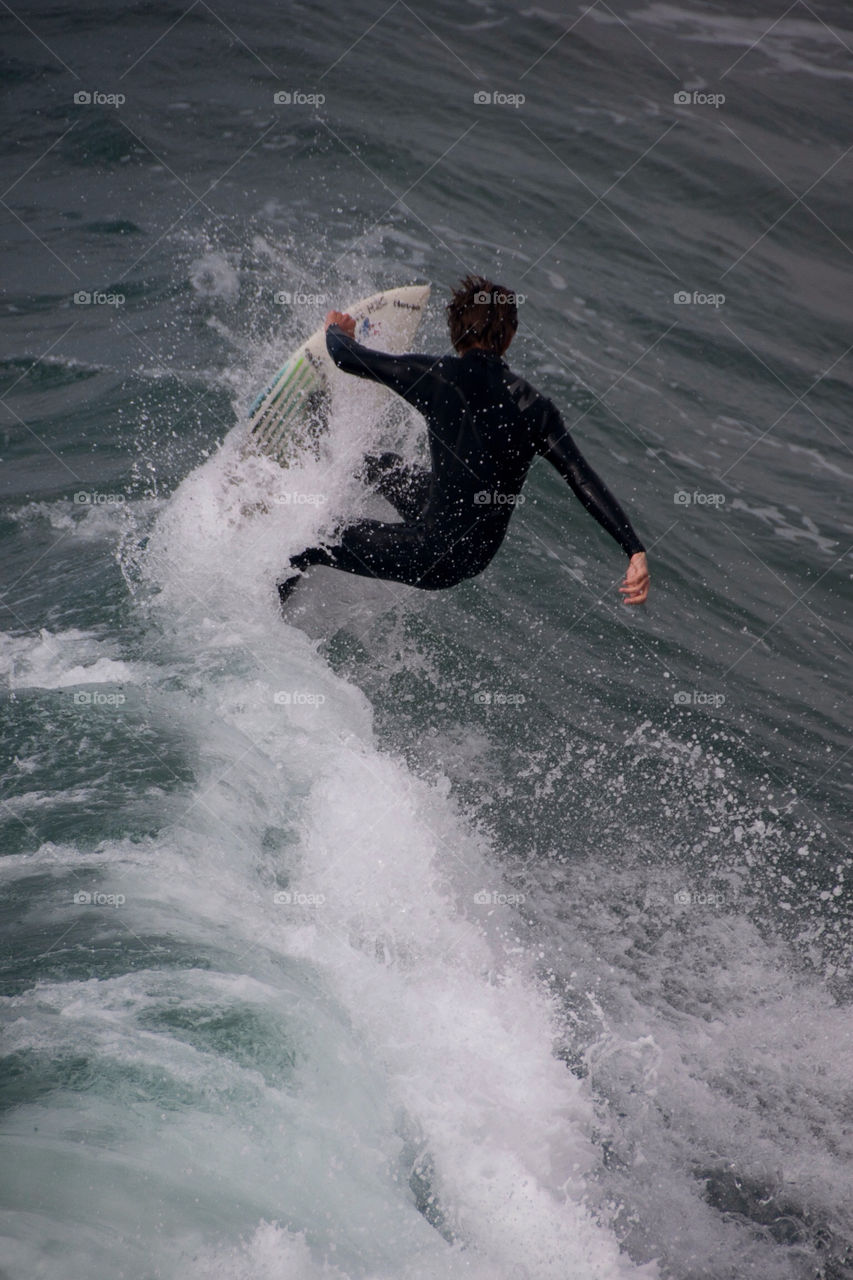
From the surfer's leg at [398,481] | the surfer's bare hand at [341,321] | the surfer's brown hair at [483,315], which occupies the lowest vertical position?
the surfer's leg at [398,481]

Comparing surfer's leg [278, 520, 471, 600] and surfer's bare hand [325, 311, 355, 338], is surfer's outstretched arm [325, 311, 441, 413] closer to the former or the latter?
surfer's bare hand [325, 311, 355, 338]

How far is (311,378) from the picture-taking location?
581 centimetres

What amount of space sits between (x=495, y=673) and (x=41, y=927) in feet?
9.35

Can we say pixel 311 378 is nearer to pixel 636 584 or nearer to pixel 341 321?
pixel 341 321

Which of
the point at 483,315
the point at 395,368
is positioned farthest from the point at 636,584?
the point at 395,368

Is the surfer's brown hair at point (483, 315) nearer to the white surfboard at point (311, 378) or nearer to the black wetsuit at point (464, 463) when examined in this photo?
the black wetsuit at point (464, 463)

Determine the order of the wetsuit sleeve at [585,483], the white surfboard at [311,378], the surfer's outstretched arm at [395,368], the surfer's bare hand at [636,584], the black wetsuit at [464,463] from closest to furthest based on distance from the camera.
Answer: the surfer's bare hand at [636,584]
the wetsuit sleeve at [585,483]
the black wetsuit at [464,463]
the surfer's outstretched arm at [395,368]
the white surfboard at [311,378]

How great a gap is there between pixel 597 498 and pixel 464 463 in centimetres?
65

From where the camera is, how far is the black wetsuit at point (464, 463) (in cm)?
439

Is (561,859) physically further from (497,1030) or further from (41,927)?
(41,927)

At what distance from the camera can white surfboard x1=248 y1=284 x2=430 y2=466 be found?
5801mm

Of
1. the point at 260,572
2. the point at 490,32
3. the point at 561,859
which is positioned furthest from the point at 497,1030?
the point at 490,32

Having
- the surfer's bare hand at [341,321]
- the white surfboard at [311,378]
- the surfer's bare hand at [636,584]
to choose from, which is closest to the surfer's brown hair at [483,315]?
the surfer's bare hand at [341,321]

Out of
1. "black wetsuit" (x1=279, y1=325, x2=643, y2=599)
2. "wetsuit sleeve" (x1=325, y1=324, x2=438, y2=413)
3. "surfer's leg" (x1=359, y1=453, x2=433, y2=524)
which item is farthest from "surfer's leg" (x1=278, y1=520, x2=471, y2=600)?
"wetsuit sleeve" (x1=325, y1=324, x2=438, y2=413)
